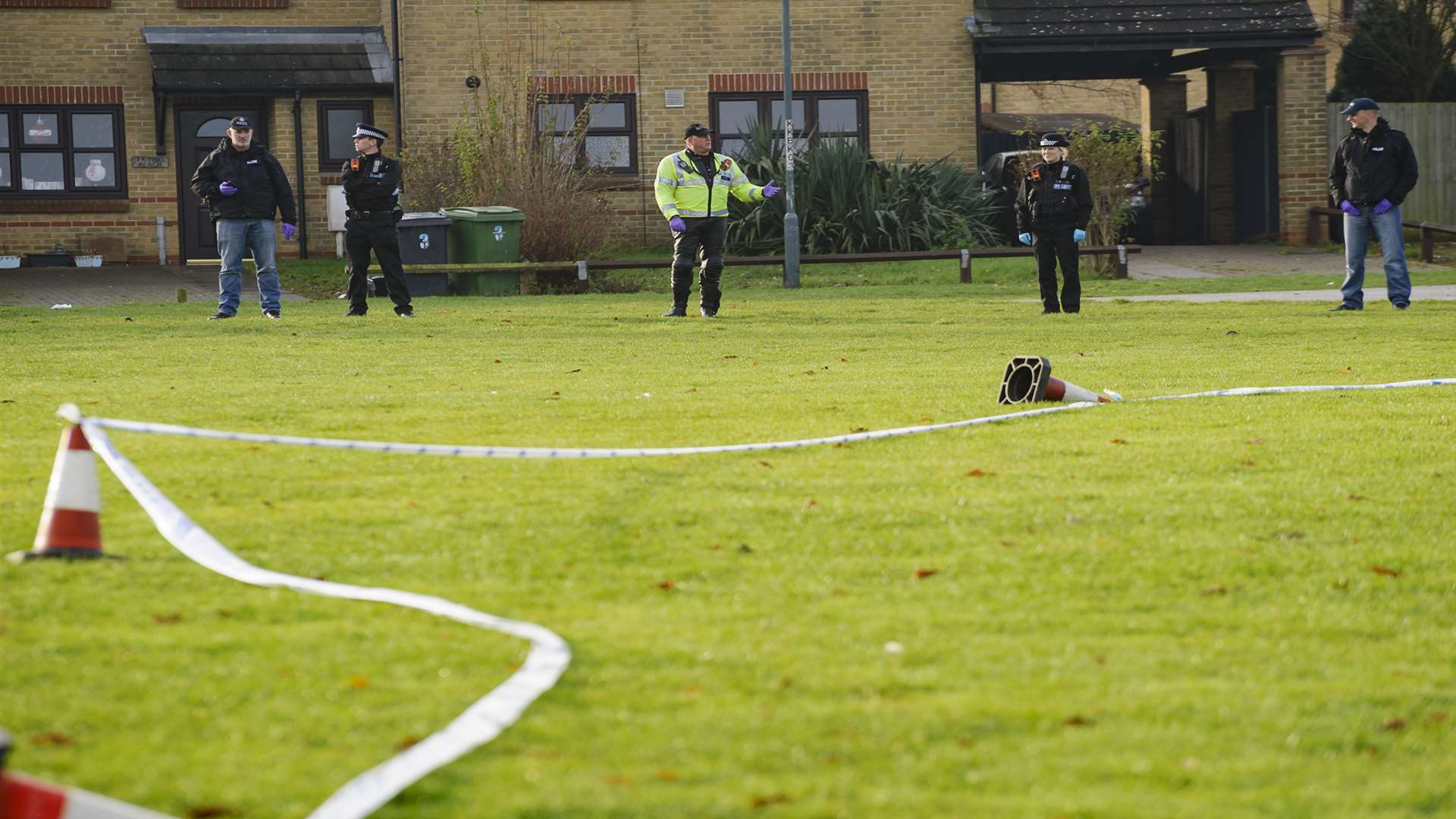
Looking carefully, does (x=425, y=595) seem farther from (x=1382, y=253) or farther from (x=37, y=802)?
(x=1382, y=253)

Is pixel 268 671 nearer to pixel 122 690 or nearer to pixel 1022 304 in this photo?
pixel 122 690

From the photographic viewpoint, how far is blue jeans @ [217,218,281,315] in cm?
1714

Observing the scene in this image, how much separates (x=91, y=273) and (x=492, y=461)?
65.7ft

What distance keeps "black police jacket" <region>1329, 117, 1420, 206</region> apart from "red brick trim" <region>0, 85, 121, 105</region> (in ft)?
61.2

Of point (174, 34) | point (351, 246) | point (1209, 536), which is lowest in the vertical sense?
point (1209, 536)

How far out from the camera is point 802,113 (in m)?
29.2

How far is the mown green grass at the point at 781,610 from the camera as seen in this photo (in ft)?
12.0

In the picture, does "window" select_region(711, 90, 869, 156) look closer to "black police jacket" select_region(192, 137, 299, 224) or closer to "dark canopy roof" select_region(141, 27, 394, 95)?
"dark canopy roof" select_region(141, 27, 394, 95)

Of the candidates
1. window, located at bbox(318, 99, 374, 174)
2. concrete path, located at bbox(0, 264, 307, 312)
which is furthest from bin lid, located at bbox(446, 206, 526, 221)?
window, located at bbox(318, 99, 374, 174)

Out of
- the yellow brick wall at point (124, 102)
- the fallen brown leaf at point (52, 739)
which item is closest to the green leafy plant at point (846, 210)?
the yellow brick wall at point (124, 102)

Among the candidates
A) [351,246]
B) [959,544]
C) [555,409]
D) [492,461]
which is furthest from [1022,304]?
A: [959,544]

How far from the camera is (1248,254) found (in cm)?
2775

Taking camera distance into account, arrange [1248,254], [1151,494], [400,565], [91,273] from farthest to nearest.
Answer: [1248,254] → [91,273] → [1151,494] → [400,565]

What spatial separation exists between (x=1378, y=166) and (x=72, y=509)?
528 inches
